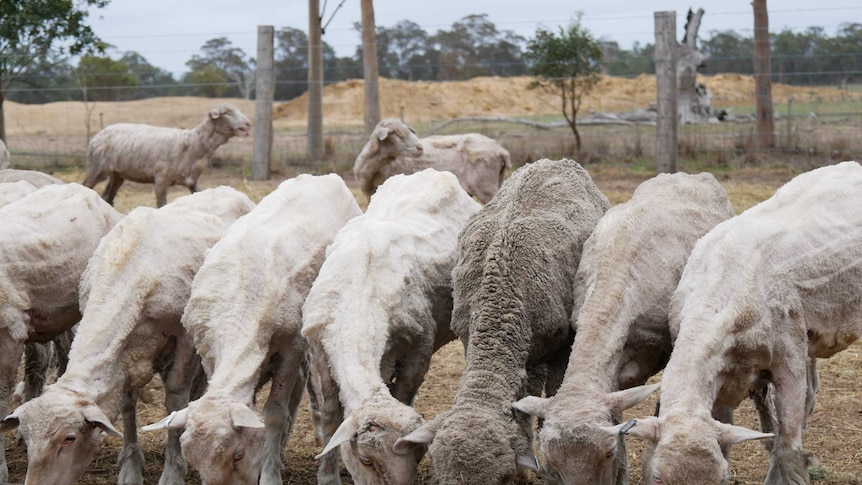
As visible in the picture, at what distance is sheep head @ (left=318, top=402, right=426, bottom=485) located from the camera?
5.15 meters

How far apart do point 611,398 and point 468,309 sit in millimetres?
1102

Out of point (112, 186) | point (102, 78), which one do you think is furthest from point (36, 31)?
point (102, 78)

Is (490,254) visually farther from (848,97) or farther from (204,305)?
(848,97)

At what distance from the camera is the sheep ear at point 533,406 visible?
5.21 m

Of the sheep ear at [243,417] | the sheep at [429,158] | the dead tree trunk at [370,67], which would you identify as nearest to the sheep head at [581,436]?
the sheep ear at [243,417]

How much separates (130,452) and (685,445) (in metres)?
3.50

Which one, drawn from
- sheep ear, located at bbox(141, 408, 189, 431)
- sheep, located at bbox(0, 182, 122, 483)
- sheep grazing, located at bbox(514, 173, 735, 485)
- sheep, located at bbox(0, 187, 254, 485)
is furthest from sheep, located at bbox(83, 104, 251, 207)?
sheep ear, located at bbox(141, 408, 189, 431)

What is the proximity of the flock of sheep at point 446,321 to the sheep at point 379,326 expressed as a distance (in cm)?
1

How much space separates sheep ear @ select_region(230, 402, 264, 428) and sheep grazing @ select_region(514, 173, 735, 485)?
1292 mm


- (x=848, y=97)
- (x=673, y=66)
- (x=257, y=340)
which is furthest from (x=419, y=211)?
(x=848, y=97)

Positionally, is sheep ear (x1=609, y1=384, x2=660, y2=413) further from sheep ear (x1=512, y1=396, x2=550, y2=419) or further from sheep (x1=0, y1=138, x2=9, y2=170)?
sheep (x1=0, y1=138, x2=9, y2=170)

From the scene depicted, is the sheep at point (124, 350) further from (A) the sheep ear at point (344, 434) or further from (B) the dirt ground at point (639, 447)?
(A) the sheep ear at point (344, 434)

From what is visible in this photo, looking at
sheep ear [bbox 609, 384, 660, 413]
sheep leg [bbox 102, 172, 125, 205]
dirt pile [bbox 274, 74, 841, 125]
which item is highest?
dirt pile [bbox 274, 74, 841, 125]

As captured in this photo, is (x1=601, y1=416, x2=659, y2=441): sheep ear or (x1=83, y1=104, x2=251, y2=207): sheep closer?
(x1=601, y1=416, x2=659, y2=441): sheep ear
